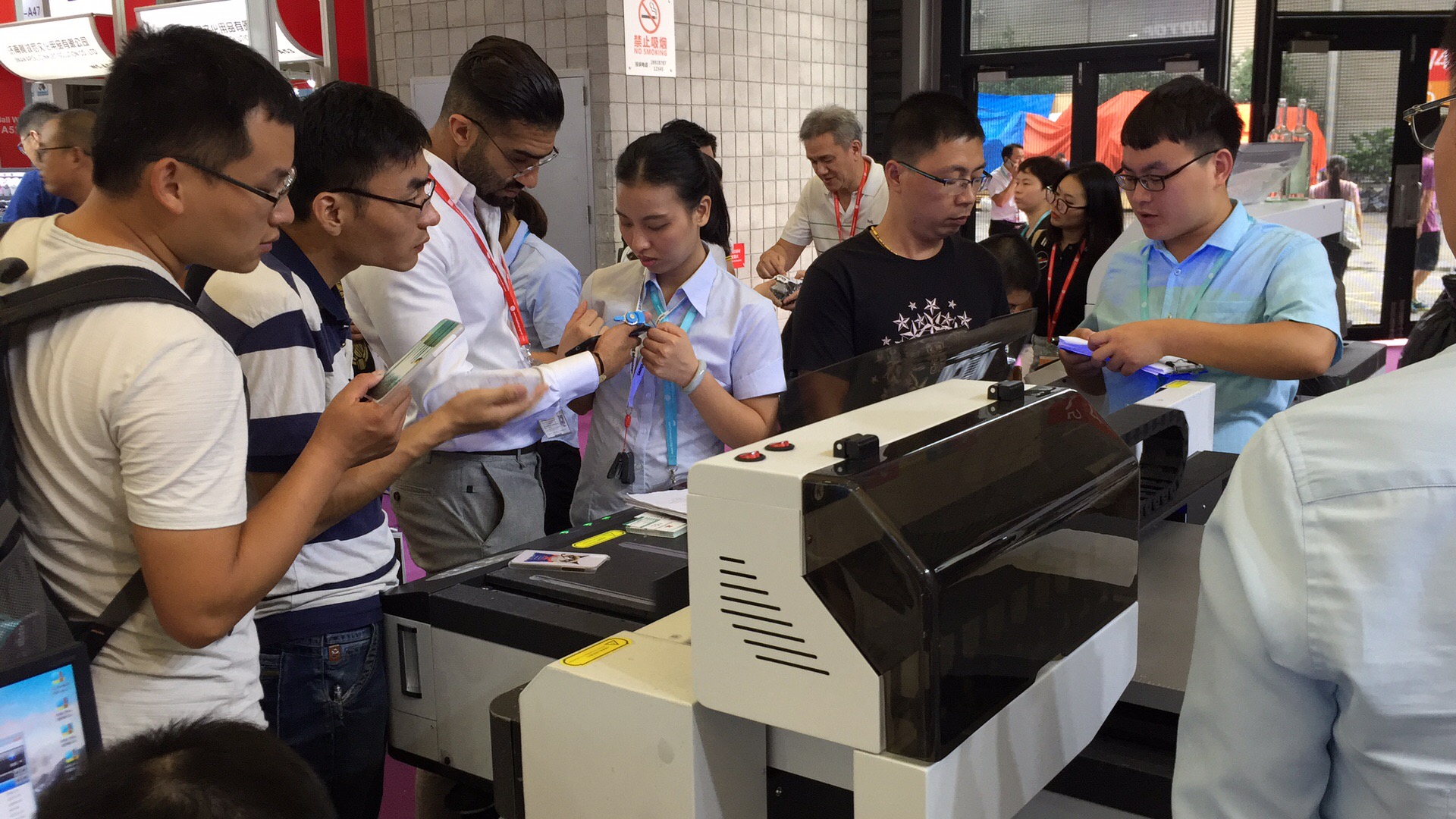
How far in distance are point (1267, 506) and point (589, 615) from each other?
889 mm

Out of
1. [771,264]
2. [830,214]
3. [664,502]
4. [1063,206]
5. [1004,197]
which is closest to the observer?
[664,502]

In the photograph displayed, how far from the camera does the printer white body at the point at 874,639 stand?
95cm

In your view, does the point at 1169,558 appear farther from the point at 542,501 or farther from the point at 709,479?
the point at 542,501

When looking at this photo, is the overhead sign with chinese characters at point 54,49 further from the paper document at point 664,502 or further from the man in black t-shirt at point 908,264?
the paper document at point 664,502

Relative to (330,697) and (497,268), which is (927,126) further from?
(330,697)

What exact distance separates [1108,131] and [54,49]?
6.96 m

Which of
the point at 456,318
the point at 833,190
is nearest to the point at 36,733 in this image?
the point at 456,318

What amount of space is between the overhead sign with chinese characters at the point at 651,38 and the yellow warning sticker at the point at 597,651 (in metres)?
5.40

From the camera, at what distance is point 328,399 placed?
1.53 m

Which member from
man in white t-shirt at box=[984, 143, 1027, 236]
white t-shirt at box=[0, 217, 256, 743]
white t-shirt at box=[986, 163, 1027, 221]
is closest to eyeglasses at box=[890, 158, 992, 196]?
white t-shirt at box=[0, 217, 256, 743]

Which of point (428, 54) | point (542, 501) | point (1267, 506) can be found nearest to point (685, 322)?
point (542, 501)

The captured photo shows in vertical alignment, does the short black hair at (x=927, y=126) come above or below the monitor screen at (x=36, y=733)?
above

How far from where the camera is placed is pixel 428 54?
659 centimetres

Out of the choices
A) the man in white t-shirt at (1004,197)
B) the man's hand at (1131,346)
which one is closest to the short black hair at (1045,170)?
the man in white t-shirt at (1004,197)
